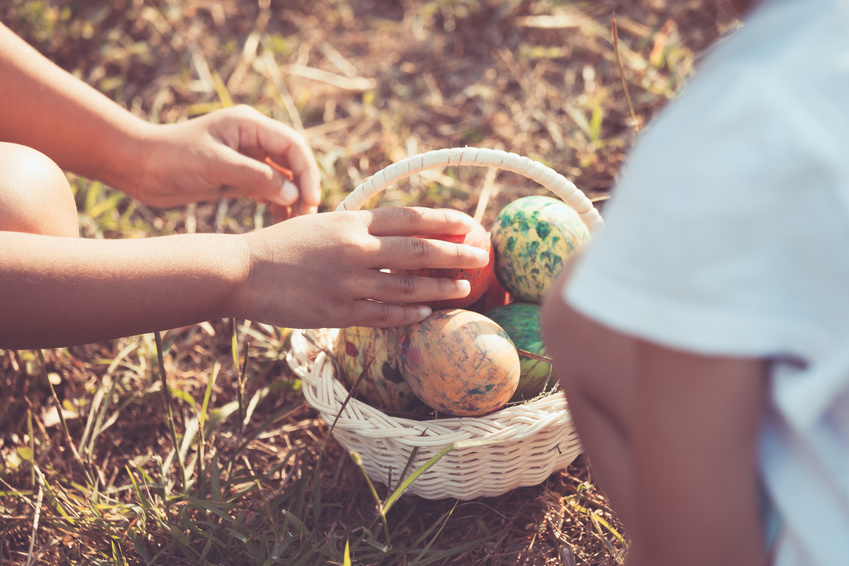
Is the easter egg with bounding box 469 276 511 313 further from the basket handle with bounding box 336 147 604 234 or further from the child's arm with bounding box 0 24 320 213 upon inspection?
the child's arm with bounding box 0 24 320 213

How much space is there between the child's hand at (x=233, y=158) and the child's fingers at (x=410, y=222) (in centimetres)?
41

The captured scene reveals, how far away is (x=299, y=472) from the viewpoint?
5.50ft

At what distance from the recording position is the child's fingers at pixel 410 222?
1369 millimetres

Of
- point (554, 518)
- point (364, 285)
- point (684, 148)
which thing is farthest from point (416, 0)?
point (684, 148)

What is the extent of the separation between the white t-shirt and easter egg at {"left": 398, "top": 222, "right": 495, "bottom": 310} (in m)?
0.83

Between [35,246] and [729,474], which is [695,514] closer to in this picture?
[729,474]

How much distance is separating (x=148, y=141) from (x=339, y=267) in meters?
0.81

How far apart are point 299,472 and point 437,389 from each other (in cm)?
53

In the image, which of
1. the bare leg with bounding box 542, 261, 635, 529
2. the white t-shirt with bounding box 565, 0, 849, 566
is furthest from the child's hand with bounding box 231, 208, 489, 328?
the white t-shirt with bounding box 565, 0, 849, 566

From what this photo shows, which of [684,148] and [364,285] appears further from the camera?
[364,285]

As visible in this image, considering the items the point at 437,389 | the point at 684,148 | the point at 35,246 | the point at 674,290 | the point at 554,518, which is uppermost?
the point at 684,148

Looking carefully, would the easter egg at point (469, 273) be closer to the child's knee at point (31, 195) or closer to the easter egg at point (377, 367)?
the easter egg at point (377, 367)

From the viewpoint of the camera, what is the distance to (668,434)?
730mm

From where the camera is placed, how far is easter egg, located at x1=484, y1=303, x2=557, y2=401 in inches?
59.2
